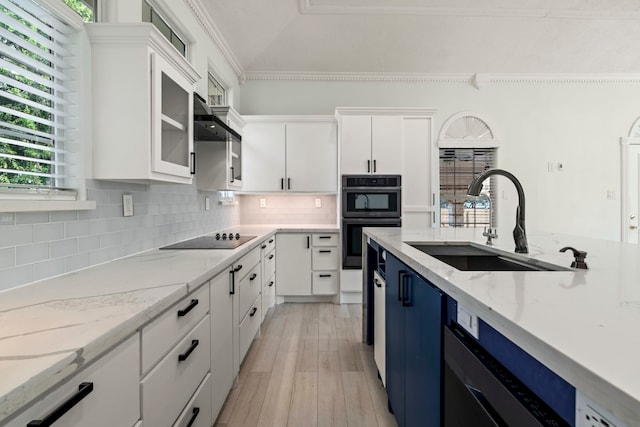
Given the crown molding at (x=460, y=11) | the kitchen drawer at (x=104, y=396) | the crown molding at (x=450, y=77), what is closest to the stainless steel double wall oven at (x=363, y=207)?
the crown molding at (x=450, y=77)

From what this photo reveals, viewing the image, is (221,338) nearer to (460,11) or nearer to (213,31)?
(213,31)

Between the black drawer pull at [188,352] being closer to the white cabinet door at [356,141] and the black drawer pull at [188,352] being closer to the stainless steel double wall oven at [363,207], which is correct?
the stainless steel double wall oven at [363,207]

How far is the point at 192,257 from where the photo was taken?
5.66ft

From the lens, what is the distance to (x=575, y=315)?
626 millimetres

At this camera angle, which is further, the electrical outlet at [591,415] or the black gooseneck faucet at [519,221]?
the black gooseneck faucet at [519,221]

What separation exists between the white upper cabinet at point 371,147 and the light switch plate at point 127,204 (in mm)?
2414

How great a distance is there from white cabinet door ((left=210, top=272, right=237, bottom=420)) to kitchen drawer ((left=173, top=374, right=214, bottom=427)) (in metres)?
0.06

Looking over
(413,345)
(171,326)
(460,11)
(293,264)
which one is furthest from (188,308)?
(460,11)

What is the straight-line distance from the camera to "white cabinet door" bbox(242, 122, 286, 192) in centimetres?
393

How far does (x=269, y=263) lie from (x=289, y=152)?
1431 mm

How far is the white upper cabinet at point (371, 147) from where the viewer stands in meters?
3.77

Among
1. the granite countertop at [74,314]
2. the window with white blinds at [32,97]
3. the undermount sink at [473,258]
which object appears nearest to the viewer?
the granite countertop at [74,314]

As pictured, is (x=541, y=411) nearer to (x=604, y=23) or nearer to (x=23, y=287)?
(x=23, y=287)

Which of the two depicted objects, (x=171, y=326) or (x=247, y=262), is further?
(x=247, y=262)
